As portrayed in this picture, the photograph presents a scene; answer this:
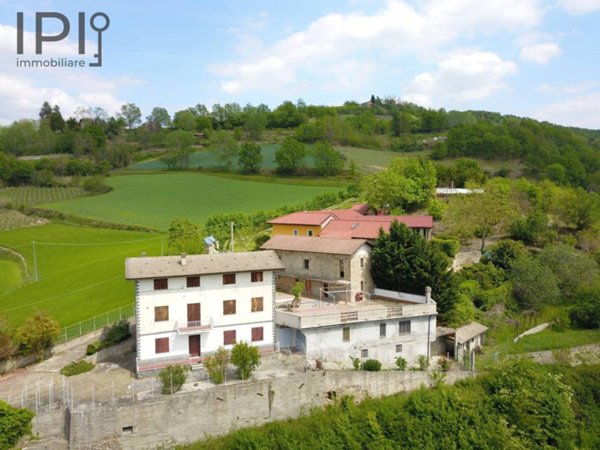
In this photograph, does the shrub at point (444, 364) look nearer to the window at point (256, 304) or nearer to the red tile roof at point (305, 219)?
the window at point (256, 304)

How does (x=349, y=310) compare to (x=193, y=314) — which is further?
(x=349, y=310)

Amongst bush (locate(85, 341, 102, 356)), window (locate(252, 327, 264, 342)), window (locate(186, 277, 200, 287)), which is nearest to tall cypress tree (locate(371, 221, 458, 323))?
window (locate(252, 327, 264, 342))

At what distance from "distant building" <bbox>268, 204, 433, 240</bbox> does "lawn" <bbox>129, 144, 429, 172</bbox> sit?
4205 cm

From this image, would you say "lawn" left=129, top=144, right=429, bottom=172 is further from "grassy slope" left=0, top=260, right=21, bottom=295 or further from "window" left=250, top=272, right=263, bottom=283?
"window" left=250, top=272, right=263, bottom=283

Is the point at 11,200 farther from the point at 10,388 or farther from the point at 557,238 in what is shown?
the point at 557,238

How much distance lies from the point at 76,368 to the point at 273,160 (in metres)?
70.1

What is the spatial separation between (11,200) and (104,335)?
50.5m

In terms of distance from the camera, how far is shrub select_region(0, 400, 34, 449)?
→ 814 inches

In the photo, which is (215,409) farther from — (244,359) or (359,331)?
(359,331)

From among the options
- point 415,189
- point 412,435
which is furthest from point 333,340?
point 415,189

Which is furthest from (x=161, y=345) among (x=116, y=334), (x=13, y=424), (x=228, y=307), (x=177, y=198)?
(x=177, y=198)

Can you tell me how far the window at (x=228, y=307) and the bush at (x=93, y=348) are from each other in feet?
Result: 27.3

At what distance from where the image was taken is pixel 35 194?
77.0 metres

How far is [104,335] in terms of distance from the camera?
3228 centimetres
